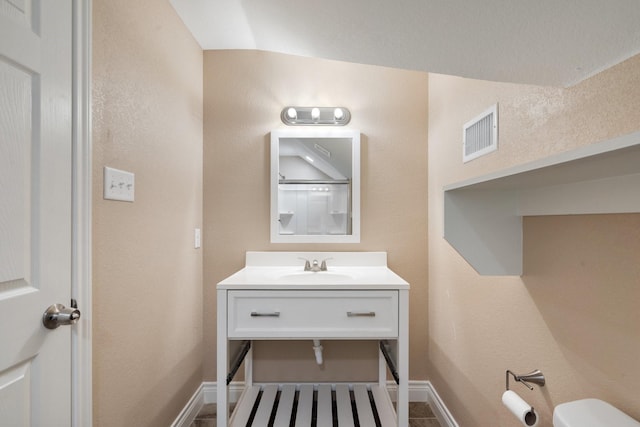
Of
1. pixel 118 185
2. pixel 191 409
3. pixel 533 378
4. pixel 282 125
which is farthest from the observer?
pixel 282 125

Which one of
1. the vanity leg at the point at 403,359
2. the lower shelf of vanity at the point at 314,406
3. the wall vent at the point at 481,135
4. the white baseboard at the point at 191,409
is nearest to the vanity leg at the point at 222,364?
the lower shelf of vanity at the point at 314,406

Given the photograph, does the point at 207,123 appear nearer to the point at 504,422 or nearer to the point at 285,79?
the point at 285,79

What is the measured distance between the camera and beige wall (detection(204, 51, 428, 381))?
1859 millimetres

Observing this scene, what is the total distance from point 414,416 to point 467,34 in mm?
1882

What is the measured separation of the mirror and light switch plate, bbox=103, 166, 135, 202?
84 cm

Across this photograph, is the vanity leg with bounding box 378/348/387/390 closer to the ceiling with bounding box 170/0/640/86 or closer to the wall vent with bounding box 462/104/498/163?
the wall vent with bounding box 462/104/498/163

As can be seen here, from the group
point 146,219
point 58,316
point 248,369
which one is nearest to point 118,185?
point 146,219

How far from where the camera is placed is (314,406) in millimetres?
1671

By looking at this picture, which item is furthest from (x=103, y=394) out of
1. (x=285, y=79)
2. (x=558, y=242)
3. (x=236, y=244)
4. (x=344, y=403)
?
(x=285, y=79)

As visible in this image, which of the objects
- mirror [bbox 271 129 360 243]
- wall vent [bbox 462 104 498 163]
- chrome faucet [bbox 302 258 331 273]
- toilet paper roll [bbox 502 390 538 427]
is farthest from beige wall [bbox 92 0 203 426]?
wall vent [bbox 462 104 498 163]

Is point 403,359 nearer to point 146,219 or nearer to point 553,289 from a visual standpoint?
point 553,289

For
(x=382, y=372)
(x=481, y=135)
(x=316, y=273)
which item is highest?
(x=481, y=135)

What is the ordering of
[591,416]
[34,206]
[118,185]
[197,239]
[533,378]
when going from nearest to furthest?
[591,416]
[34,206]
[533,378]
[118,185]
[197,239]

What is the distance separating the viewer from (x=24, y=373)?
759 millimetres
